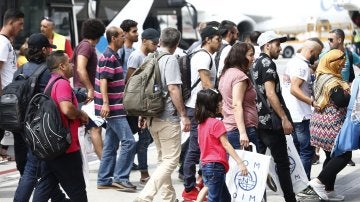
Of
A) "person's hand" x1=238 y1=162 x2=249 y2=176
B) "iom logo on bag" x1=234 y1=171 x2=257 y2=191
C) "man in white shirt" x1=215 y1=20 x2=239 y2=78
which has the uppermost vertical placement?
"man in white shirt" x1=215 y1=20 x2=239 y2=78

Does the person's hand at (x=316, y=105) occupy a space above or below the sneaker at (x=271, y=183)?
above

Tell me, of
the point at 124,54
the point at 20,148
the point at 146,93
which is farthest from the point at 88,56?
the point at 146,93

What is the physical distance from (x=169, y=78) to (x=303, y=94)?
176cm

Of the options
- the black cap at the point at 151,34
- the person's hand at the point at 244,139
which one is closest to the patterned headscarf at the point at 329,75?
the person's hand at the point at 244,139

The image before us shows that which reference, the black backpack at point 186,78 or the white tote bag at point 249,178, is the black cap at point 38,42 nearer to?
the black backpack at point 186,78

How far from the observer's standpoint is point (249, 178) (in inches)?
291

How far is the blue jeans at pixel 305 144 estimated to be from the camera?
30.1ft

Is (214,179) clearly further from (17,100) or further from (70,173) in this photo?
(17,100)

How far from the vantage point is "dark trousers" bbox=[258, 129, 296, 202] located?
798 cm

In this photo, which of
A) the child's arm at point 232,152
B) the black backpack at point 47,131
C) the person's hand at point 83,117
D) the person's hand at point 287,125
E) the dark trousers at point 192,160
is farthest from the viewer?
the dark trousers at point 192,160

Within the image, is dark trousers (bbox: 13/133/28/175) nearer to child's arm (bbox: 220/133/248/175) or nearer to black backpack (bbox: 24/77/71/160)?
black backpack (bbox: 24/77/71/160)

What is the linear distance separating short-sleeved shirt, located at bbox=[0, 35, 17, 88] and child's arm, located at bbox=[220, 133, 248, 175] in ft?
9.91

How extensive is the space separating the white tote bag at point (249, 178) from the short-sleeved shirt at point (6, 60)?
2.97 m

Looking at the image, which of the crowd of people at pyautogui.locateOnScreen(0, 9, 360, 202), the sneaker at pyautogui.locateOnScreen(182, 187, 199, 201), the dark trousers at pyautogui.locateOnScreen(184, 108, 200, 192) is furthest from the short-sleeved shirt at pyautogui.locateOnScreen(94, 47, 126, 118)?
the sneaker at pyautogui.locateOnScreen(182, 187, 199, 201)
